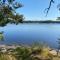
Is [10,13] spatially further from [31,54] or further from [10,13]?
[31,54]

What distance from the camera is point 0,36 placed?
7.48m

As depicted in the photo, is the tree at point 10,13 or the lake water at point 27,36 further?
the lake water at point 27,36

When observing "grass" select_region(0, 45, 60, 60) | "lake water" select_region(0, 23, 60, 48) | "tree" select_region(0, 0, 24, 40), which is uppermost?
"tree" select_region(0, 0, 24, 40)

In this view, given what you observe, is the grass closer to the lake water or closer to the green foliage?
the green foliage

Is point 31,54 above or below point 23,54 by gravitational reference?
below

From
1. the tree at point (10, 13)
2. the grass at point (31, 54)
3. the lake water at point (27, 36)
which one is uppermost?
the tree at point (10, 13)

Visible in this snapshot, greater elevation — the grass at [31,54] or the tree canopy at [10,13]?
the tree canopy at [10,13]

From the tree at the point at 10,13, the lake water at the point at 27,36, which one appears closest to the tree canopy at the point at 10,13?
the tree at the point at 10,13

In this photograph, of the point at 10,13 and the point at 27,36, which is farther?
the point at 27,36

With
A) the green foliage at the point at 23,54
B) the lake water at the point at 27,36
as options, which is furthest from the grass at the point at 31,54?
the lake water at the point at 27,36

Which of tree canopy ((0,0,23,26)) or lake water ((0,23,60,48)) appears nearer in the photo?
tree canopy ((0,0,23,26))

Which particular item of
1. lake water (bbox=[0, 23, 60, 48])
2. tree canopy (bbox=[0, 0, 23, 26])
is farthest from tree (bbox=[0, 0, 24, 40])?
lake water (bbox=[0, 23, 60, 48])

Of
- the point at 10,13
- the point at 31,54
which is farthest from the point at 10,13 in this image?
the point at 31,54

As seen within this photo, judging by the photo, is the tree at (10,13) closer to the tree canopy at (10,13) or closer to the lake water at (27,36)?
the tree canopy at (10,13)
